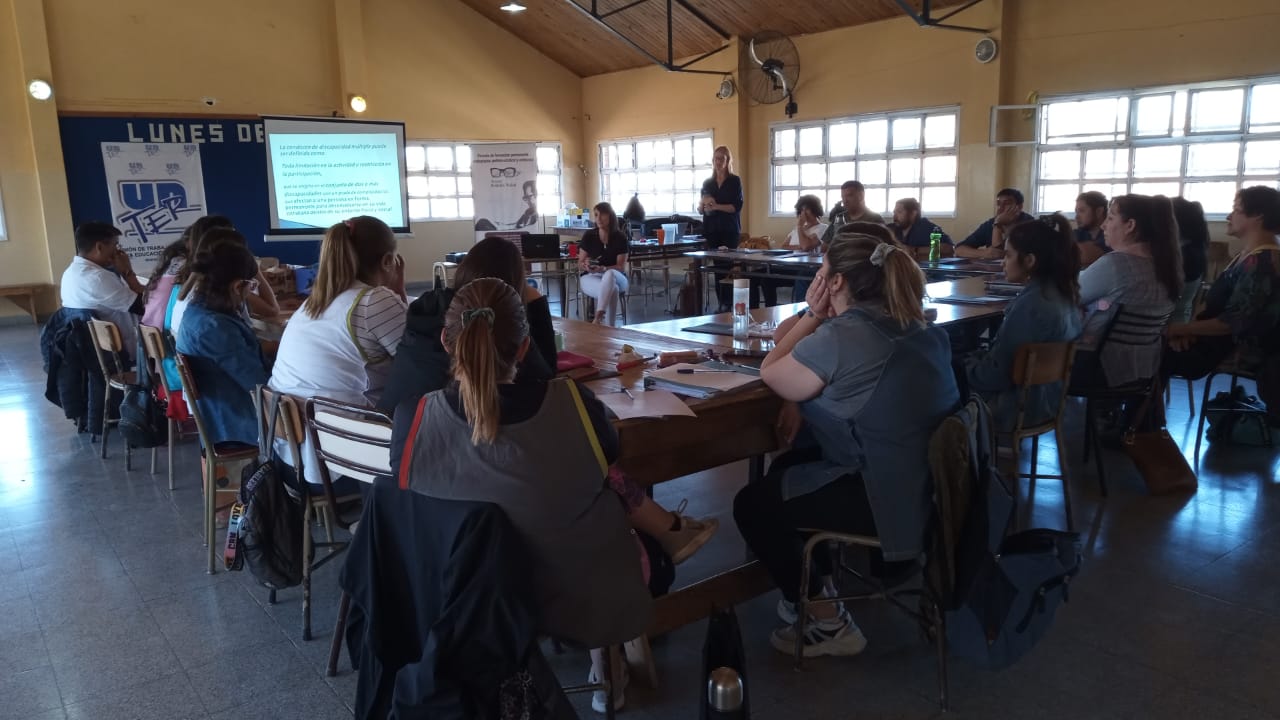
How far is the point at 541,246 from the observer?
7477 millimetres

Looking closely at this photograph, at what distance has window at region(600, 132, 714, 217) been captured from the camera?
455 inches

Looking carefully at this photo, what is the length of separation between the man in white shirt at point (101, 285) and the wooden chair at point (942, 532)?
3.61 metres

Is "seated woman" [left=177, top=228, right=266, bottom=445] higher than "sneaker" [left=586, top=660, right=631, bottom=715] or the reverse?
higher

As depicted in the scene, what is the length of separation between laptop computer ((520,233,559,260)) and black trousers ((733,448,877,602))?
212 inches

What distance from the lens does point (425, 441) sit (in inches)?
60.1

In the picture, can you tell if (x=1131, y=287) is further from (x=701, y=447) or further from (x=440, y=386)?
(x=440, y=386)

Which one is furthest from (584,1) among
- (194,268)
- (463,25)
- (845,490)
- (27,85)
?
(845,490)

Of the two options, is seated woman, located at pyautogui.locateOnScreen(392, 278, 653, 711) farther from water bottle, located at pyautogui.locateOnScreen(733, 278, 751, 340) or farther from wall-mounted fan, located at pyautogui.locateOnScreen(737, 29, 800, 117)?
wall-mounted fan, located at pyautogui.locateOnScreen(737, 29, 800, 117)

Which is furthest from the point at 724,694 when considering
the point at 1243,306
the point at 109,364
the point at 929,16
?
the point at 929,16

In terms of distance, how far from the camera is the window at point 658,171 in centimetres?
1155

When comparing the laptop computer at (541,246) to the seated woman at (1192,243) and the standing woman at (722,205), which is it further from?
the seated woman at (1192,243)


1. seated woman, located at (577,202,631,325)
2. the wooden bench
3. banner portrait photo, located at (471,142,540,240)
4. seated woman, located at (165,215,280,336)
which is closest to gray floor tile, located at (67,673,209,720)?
seated woman, located at (165,215,280,336)

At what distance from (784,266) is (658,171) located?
6093mm

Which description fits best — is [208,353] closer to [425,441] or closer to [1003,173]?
[425,441]
